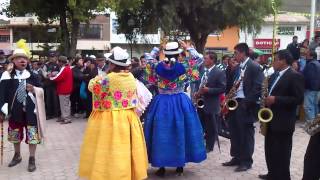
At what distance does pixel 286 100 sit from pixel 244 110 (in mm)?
1385

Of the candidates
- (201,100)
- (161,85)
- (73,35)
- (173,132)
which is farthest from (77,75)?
(73,35)

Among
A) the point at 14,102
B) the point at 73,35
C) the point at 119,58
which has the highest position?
the point at 73,35

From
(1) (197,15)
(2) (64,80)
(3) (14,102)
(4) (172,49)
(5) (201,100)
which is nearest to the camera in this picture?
(4) (172,49)

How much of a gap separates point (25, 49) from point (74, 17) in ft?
39.3

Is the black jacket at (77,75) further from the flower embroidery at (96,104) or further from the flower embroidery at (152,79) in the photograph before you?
the flower embroidery at (96,104)

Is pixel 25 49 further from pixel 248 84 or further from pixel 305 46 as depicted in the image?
pixel 305 46

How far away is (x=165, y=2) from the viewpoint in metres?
25.9

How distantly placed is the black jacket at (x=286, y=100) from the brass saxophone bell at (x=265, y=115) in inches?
2.3

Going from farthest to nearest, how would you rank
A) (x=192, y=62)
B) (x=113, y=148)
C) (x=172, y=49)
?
1. (x=192, y=62)
2. (x=172, y=49)
3. (x=113, y=148)

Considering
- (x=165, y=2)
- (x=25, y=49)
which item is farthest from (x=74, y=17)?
(x=25, y=49)

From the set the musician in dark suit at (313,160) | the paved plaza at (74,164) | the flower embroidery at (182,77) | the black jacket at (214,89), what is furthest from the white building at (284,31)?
the musician in dark suit at (313,160)

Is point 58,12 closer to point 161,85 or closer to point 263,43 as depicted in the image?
point 161,85

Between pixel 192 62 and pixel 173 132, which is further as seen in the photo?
pixel 192 62

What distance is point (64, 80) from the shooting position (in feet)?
41.5
